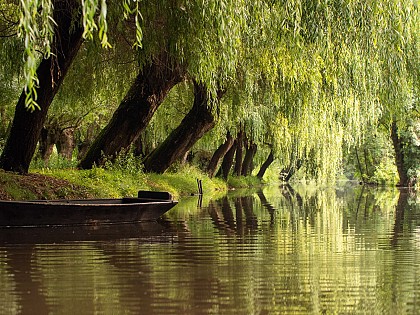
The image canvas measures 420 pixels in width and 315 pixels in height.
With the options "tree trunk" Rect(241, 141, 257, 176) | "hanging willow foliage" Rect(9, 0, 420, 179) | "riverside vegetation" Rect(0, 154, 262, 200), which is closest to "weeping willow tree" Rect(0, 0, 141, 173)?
"hanging willow foliage" Rect(9, 0, 420, 179)

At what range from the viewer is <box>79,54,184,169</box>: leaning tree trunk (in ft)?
50.0

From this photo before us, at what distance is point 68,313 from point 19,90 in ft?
48.9

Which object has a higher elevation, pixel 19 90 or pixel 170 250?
pixel 19 90

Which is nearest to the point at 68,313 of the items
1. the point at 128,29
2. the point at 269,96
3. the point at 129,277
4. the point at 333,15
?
the point at 129,277

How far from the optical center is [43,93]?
11.7 metres

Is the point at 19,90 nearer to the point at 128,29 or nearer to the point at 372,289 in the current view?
the point at 128,29

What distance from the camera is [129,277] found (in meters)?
6.10

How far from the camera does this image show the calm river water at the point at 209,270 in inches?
196

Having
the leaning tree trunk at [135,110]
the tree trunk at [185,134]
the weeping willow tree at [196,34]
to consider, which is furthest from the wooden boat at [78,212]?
the tree trunk at [185,134]

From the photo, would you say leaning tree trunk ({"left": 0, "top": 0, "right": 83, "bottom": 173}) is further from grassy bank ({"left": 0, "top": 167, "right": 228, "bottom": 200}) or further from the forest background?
grassy bank ({"left": 0, "top": 167, "right": 228, "bottom": 200})

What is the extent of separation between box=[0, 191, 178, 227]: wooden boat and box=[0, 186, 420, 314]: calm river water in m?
0.28

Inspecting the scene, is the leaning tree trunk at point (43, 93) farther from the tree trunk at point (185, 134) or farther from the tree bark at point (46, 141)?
the tree bark at point (46, 141)

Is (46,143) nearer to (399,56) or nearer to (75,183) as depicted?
(75,183)

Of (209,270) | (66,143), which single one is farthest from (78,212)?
(66,143)
